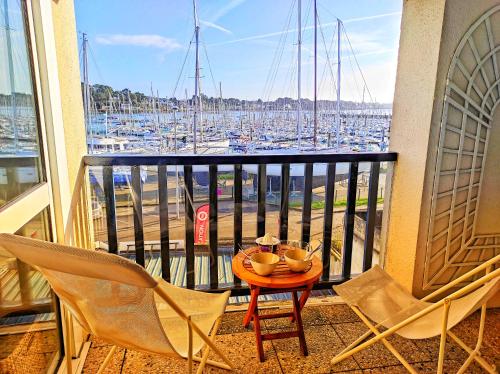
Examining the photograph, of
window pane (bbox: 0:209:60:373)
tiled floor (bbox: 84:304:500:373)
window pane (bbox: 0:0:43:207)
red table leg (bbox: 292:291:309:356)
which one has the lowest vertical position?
tiled floor (bbox: 84:304:500:373)

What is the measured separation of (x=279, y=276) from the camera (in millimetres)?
1895

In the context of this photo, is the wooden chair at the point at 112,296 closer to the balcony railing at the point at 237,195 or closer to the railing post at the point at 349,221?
the balcony railing at the point at 237,195

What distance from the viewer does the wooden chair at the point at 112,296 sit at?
1.04 meters

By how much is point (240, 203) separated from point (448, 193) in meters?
1.47

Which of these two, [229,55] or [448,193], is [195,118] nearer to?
[229,55]

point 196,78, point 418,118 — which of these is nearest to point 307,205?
point 418,118

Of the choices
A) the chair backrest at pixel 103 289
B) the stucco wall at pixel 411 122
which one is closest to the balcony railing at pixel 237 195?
the stucco wall at pixel 411 122

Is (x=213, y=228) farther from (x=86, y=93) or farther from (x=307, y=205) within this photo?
(x=86, y=93)

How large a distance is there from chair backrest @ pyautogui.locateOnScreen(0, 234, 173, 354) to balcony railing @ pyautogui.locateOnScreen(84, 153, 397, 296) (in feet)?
3.58

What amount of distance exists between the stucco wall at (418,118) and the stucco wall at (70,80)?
86.2 inches

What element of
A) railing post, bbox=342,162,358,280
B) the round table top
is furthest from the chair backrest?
railing post, bbox=342,162,358,280

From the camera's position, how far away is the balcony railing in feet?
7.66

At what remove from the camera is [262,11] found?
142 inches

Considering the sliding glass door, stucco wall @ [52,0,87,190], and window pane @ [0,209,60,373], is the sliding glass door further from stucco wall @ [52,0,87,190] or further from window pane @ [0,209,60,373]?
stucco wall @ [52,0,87,190]
